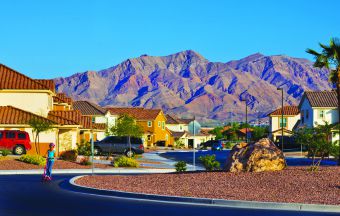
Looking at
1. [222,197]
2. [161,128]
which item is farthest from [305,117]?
[222,197]

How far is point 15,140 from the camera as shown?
50.3 m

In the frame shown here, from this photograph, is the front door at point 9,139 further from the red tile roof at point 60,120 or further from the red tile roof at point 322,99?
the red tile roof at point 322,99

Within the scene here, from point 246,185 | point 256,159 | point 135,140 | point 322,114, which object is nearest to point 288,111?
point 322,114

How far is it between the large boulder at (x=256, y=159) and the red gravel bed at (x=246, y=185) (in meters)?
0.64

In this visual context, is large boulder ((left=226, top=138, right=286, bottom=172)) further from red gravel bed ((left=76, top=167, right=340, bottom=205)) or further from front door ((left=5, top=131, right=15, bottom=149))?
front door ((left=5, top=131, right=15, bottom=149))

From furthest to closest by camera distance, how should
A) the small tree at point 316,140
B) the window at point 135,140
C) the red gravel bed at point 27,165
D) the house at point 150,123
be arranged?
the house at point 150,123 → the window at point 135,140 → the red gravel bed at point 27,165 → the small tree at point 316,140

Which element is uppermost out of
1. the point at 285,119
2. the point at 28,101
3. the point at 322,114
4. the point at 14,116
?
the point at 285,119

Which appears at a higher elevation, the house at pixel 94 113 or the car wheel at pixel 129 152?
the house at pixel 94 113

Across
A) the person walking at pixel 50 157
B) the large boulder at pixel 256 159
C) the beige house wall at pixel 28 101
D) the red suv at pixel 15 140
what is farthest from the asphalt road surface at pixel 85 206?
the beige house wall at pixel 28 101

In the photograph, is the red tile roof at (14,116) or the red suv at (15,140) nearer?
the red suv at (15,140)

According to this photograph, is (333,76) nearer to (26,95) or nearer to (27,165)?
(27,165)

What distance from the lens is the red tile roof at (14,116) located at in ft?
173

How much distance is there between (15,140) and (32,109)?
21.4ft

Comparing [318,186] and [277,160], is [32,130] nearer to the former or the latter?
[277,160]
